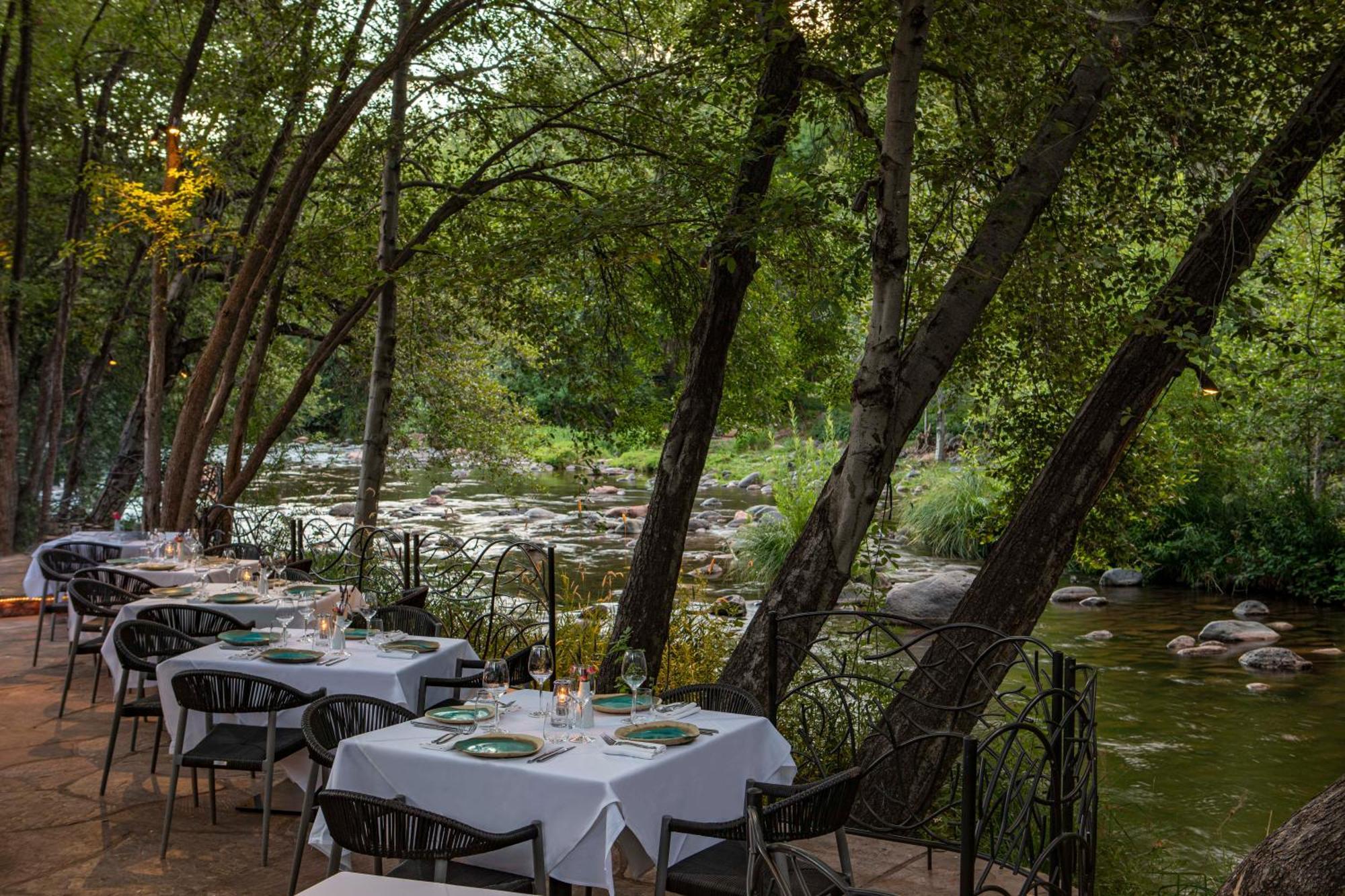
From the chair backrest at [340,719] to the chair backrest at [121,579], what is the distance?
3.37m

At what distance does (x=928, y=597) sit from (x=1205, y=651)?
3.20 m

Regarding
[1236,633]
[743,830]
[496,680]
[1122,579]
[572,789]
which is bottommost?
[1236,633]

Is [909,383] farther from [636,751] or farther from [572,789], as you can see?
[572,789]

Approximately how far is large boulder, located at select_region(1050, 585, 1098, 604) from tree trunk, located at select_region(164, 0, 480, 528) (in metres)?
10.8

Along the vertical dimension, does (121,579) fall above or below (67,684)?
above

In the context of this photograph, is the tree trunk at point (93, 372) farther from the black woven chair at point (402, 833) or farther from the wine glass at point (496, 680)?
the black woven chair at point (402, 833)

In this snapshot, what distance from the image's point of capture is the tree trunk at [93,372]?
15.7m

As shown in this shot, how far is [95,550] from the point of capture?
9.63 meters

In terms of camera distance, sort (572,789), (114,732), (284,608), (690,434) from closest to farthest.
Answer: (572,789), (114,732), (284,608), (690,434)

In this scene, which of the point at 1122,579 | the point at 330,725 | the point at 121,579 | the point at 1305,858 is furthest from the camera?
the point at 1122,579

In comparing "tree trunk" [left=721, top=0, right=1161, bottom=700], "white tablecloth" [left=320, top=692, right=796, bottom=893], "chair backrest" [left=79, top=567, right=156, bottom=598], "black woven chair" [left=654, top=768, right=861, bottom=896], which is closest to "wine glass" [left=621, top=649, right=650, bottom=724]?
"white tablecloth" [left=320, top=692, right=796, bottom=893]

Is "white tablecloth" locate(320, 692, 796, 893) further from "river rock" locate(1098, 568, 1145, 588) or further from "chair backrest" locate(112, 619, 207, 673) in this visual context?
"river rock" locate(1098, 568, 1145, 588)

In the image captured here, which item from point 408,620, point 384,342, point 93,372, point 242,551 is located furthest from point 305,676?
point 93,372

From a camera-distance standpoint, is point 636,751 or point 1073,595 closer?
point 636,751
